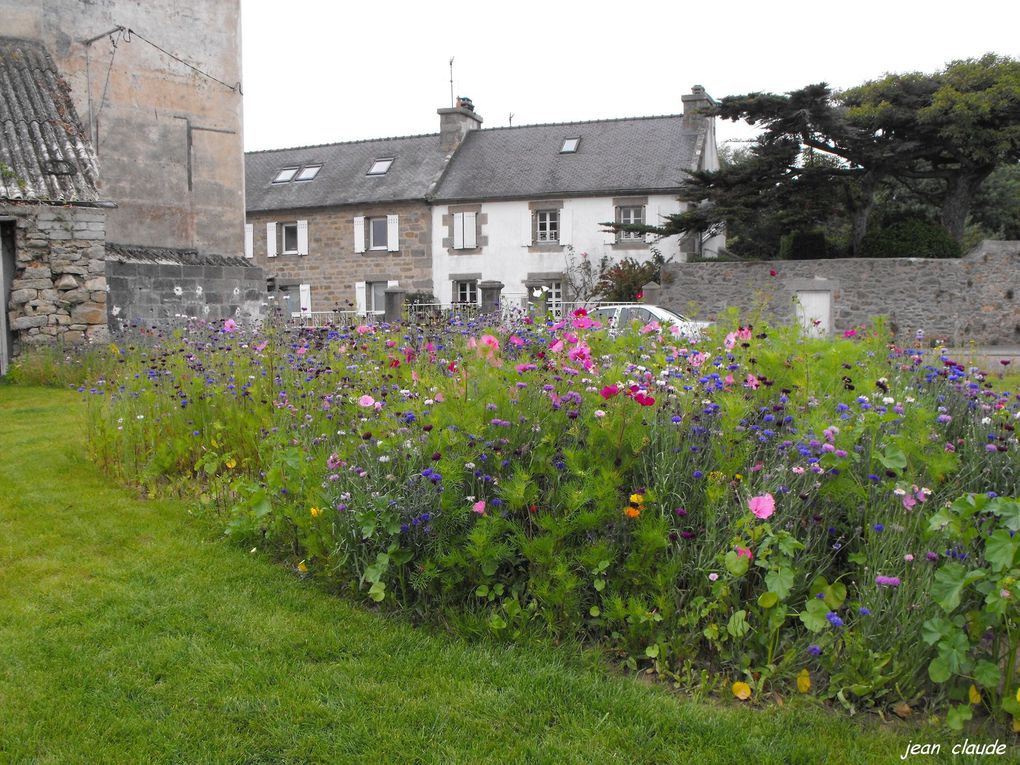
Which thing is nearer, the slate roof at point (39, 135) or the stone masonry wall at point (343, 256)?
the slate roof at point (39, 135)

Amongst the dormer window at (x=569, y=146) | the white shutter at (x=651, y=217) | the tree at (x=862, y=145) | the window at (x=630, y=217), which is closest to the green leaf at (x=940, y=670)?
the tree at (x=862, y=145)

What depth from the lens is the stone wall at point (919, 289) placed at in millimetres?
21281

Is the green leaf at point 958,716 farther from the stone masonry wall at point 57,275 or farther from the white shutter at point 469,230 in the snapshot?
the white shutter at point 469,230

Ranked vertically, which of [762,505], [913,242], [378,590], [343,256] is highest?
[343,256]

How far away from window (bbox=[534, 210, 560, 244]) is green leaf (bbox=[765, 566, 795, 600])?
85.1ft

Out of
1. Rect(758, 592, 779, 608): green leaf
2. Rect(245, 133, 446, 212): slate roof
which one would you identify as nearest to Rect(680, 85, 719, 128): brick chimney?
Rect(245, 133, 446, 212): slate roof

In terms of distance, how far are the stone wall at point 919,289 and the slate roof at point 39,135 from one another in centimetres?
1380

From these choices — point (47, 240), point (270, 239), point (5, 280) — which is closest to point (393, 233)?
point (270, 239)

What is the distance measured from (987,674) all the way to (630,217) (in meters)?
25.9

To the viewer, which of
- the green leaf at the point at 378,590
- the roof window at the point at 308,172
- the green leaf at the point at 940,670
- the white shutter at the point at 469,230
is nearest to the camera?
the green leaf at the point at 940,670

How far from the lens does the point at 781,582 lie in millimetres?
3164

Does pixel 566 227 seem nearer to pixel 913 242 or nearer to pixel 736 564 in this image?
pixel 913 242

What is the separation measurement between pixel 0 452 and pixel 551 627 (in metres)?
5.64

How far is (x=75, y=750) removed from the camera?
114 inches
